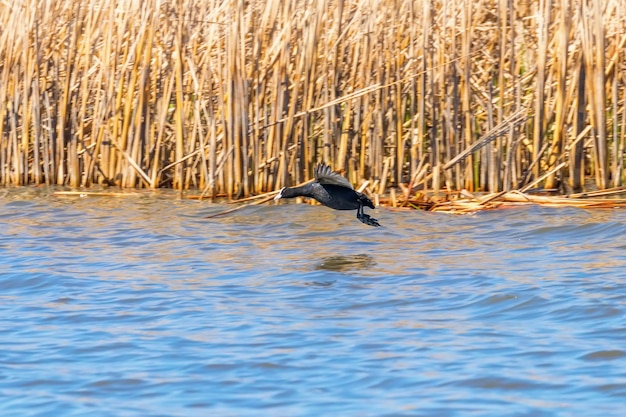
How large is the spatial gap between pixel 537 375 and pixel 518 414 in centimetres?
45

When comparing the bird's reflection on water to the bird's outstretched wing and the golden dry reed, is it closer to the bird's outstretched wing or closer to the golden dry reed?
the bird's outstretched wing

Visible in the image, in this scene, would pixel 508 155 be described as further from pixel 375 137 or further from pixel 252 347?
pixel 252 347

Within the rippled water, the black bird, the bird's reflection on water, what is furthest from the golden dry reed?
the bird's reflection on water

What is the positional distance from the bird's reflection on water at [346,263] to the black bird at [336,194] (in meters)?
0.23

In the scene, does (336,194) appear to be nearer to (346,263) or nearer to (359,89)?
(346,263)

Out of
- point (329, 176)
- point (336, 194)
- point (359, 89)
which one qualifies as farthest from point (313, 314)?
point (359, 89)

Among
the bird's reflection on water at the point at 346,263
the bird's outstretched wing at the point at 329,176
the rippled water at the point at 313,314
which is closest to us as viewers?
the rippled water at the point at 313,314

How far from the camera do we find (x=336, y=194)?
701 cm

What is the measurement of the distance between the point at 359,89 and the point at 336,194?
175cm

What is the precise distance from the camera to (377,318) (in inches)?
203

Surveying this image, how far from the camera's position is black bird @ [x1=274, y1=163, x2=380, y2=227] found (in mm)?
6756

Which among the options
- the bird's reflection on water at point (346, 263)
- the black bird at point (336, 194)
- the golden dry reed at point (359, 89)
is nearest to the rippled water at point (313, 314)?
the bird's reflection on water at point (346, 263)

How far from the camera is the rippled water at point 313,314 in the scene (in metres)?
4.02

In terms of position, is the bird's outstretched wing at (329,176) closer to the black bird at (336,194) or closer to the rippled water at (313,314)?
the black bird at (336,194)
